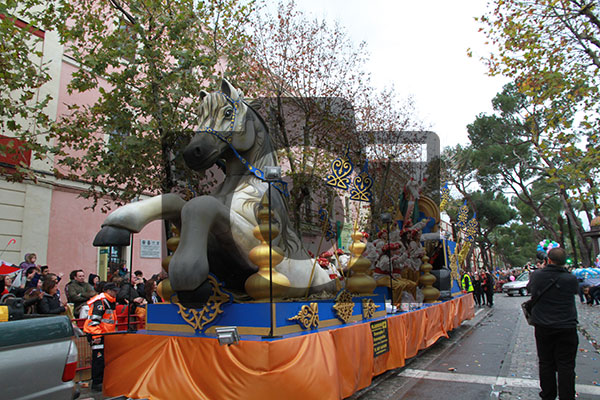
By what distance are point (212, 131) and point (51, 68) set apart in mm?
10291

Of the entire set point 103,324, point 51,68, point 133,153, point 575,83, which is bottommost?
point 103,324

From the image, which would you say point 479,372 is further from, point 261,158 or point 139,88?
point 139,88

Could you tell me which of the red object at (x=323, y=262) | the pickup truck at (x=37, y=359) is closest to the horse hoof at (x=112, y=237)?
the pickup truck at (x=37, y=359)

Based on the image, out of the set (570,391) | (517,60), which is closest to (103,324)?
(570,391)

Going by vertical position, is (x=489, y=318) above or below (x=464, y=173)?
below

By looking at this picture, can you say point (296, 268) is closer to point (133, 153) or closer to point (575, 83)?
point (133, 153)

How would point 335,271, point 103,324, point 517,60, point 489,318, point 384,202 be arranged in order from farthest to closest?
point 384,202 < point 489,318 < point 517,60 < point 335,271 < point 103,324

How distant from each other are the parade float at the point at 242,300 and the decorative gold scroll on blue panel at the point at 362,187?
0.02 meters

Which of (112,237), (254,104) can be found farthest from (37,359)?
(254,104)

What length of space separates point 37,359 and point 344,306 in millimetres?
2942

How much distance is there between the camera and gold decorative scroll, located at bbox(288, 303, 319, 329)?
3850 mm

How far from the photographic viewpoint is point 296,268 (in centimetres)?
448

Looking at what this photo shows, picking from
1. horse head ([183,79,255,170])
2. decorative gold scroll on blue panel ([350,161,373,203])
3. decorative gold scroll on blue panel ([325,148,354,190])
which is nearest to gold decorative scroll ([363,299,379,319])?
decorative gold scroll on blue panel ([350,161,373,203])

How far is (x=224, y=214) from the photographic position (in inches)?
145
